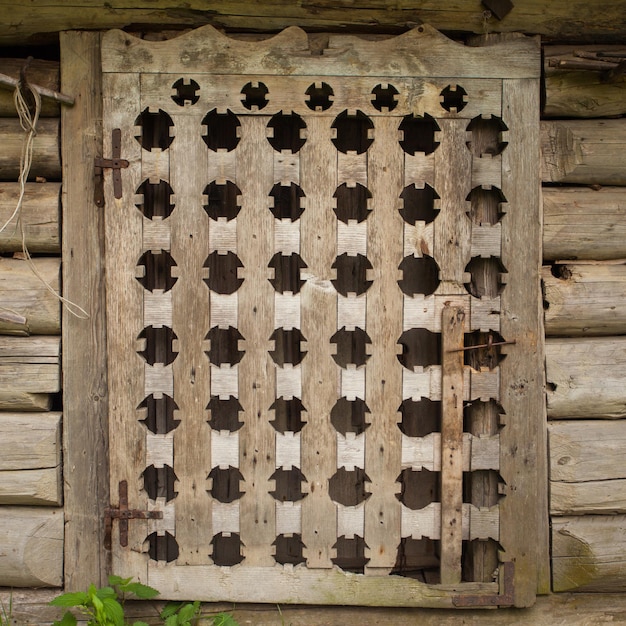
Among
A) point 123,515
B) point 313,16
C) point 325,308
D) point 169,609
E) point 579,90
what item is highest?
point 313,16

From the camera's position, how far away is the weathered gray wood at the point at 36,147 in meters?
2.47

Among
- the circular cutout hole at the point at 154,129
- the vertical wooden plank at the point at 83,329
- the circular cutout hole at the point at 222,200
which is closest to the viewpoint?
the vertical wooden plank at the point at 83,329

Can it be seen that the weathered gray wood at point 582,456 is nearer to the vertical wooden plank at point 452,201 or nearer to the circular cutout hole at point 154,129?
the vertical wooden plank at point 452,201

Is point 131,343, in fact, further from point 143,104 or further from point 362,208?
point 362,208

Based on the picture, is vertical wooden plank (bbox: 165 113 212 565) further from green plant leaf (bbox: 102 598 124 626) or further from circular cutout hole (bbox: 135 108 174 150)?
green plant leaf (bbox: 102 598 124 626)

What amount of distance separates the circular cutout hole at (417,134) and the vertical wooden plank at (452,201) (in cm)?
15

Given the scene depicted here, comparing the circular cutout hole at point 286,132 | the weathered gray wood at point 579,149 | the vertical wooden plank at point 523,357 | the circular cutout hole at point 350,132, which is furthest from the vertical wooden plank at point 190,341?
the weathered gray wood at point 579,149

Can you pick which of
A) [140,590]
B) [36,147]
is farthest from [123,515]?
[36,147]

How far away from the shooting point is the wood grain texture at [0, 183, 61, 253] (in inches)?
97.3

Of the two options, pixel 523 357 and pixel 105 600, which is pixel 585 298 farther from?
pixel 105 600

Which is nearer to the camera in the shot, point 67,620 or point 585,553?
point 67,620

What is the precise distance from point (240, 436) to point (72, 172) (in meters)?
1.30

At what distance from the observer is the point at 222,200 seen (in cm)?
276

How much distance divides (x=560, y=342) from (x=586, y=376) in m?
0.18
